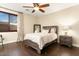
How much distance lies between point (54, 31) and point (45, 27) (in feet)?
0.78

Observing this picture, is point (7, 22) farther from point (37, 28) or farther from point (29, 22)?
point (37, 28)

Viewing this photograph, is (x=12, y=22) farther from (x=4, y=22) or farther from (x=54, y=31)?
(x=54, y=31)

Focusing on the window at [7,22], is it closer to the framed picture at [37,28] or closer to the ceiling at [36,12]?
the ceiling at [36,12]

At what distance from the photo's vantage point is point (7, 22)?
4.07ft

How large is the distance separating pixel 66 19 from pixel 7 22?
1.01m

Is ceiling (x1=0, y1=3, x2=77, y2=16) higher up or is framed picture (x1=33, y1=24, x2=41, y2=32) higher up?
ceiling (x1=0, y1=3, x2=77, y2=16)

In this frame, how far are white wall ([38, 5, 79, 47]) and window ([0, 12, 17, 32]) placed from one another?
1.48ft

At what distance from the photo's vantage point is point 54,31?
162 cm

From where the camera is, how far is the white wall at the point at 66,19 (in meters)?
1.28

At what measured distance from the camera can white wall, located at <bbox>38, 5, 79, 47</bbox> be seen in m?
1.28

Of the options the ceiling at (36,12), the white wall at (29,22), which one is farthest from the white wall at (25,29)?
the ceiling at (36,12)

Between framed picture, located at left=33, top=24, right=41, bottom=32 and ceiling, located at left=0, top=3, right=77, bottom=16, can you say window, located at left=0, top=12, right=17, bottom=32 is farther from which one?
framed picture, located at left=33, top=24, right=41, bottom=32

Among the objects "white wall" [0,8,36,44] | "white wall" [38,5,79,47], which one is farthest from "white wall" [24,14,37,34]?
"white wall" [38,5,79,47]

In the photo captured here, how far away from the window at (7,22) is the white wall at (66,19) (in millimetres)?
452
